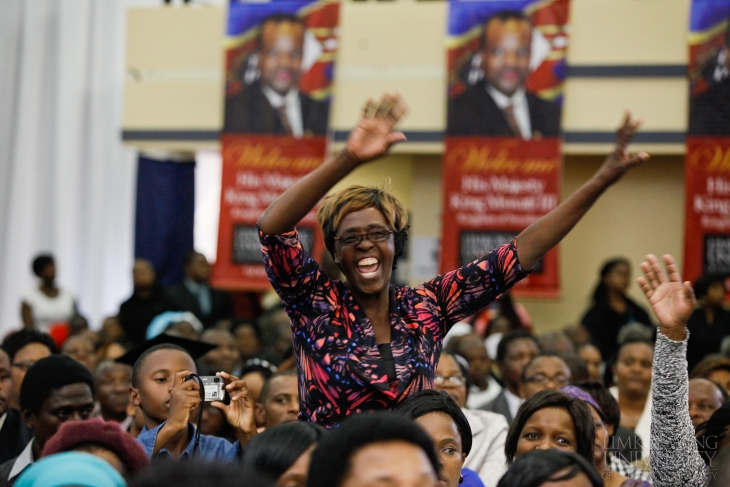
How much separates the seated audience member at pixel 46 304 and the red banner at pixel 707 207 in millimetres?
5876

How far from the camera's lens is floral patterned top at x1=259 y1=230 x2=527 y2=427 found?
11.1ft

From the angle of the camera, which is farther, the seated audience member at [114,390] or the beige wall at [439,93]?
the beige wall at [439,93]

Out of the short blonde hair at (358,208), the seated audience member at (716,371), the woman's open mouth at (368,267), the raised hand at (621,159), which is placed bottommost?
the seated audience member at (716,371)

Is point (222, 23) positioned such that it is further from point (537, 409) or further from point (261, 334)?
point (537, 409)

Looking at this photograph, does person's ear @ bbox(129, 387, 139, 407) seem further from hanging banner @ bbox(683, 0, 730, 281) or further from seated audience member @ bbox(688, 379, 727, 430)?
hanging banner @ bbox(683, 0, 730, 281)

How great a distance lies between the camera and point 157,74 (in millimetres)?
11977

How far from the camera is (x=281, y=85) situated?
11.1m

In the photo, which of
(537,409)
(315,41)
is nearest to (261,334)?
(315,41)

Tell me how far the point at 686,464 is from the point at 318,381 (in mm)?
1186

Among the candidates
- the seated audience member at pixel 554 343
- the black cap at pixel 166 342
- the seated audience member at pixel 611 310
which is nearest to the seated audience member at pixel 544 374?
the seated audience member at pixel 554 343

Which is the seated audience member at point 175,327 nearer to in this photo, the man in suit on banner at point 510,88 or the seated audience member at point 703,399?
the seated audience member at point 703,399

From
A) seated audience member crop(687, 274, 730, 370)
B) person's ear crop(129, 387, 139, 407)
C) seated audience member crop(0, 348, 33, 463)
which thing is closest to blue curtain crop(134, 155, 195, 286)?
seated audience member crop(687, 274, 730, 370)

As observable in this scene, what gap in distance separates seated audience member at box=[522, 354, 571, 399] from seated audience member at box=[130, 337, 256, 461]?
1800 mm

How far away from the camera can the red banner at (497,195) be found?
1052 centimetres
